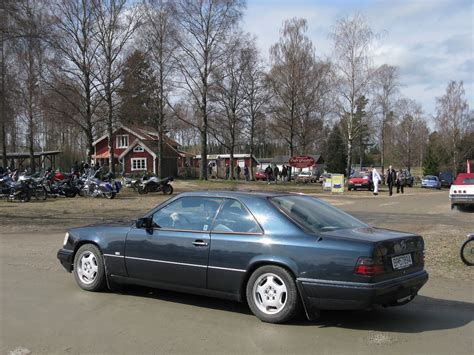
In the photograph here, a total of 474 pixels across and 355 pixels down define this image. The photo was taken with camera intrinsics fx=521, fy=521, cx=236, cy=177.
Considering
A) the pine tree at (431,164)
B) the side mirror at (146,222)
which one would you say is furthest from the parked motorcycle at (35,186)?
the pine tree at (431,164)

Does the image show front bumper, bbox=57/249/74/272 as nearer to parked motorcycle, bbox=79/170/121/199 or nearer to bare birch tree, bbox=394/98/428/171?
parked motorcycle, bbox=79/170/121/199

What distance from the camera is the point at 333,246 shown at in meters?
5.30

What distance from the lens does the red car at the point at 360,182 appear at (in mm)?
40875

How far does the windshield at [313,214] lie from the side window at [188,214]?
791 millimetres

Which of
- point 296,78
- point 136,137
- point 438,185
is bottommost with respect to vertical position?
point 438,185

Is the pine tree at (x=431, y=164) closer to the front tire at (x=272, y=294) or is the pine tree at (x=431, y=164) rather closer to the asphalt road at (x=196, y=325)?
the asphalt road at (x=196, y=325)

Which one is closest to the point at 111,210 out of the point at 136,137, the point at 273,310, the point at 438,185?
the point at 273,310

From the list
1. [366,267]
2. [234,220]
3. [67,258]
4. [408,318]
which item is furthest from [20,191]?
[366,267]

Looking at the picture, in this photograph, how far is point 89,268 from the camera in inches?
278

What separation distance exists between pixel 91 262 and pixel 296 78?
44472mm

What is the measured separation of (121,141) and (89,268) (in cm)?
6249

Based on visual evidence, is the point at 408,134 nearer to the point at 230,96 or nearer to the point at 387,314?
the point at 230,96

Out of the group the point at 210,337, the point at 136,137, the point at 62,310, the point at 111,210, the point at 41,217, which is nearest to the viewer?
the point at 210,337

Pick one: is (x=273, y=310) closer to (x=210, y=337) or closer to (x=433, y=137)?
(x=210, y=337)
